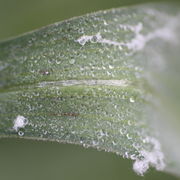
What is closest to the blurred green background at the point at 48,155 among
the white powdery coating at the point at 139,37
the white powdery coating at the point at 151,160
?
the white powdery coating at the point at 151,160

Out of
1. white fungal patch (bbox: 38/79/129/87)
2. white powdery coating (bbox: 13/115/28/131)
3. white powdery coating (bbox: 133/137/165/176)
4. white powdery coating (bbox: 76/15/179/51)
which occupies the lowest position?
white powdery coating (bbox: 133/137/165/176)

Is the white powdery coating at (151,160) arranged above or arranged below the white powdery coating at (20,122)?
below

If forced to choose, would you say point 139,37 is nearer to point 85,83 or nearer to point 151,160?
point 85,83

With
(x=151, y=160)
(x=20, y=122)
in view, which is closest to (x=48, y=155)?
(x=20, y=122)

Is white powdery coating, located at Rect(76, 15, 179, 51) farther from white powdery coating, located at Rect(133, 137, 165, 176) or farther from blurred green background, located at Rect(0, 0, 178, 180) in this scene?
white powdery coating, located at Rect(133, 137, 165, 176)

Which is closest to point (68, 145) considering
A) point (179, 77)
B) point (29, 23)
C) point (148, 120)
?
point (148, 120)

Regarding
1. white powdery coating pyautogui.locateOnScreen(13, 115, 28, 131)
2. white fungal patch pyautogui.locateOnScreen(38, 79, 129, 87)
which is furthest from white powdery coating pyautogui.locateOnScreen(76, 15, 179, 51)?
white powdery coating pyautogui.locateOnScreen(13, 115, 28, 131)

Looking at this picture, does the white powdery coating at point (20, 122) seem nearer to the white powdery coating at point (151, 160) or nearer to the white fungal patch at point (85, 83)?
the white fungal patch at point (85, 83)

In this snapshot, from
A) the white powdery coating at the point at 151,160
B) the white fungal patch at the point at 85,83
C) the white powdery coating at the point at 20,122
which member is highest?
the white fungal patch at the point at 85,83
